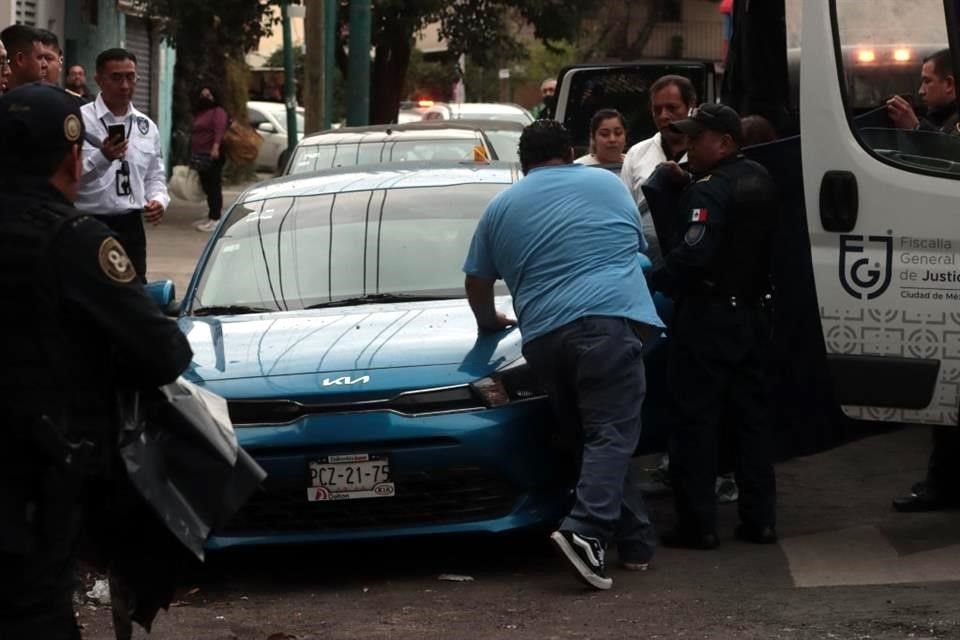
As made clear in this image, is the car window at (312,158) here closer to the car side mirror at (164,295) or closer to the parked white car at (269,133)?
the car side mirror at (164,295)

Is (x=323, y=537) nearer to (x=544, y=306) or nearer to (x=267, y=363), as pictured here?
(x=267, y=363)

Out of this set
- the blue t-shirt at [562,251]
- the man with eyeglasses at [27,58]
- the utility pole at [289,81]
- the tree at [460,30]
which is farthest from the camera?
the tree at [460,30]

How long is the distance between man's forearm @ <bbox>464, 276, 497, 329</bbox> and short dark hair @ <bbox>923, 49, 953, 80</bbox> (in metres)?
1.78

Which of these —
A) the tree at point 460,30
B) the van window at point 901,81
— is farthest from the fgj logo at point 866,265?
the tree at point 460,30

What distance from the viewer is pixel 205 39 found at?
27688mm

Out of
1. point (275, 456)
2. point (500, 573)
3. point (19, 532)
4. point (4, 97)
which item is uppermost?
point (4, 97)

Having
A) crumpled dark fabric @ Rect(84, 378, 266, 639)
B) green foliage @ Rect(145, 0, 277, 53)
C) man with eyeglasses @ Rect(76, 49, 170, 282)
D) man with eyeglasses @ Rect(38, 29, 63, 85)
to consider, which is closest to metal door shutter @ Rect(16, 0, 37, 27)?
green foliage @ Rect(145, 0, 277, 53)

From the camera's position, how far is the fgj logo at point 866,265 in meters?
7.05

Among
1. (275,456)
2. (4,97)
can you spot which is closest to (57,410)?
(4,97)

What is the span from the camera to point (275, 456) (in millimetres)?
6910

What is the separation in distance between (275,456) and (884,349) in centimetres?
223

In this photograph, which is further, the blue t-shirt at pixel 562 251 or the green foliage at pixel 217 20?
the green foliage at pixel 217 20

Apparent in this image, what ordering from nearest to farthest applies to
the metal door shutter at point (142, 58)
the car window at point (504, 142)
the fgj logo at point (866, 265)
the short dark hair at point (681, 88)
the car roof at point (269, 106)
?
1. the fgj logo at point (866, 265)
2. the short dark hair at point (681, 88)
3. the car window at point (504, 142)
4. the metal door shutter at point (142, 58)
5. the car roof at point (269, 106)

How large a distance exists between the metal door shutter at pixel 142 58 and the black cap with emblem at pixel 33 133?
2866 cm
